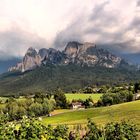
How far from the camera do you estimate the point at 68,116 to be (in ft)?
533

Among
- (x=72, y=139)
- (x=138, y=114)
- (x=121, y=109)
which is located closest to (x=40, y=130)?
(x=72, y=139)

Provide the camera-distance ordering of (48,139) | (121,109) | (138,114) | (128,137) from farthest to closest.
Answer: (121,109), (138,114), (128,137), (48,139)

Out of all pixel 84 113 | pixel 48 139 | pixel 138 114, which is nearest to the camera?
pixel 48 139

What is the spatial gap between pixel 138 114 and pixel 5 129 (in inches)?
3282

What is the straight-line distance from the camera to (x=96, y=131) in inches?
3238

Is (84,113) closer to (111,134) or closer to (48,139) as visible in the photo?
(111,134)

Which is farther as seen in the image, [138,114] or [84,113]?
[84,113]

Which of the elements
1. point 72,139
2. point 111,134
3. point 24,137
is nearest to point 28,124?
point 24,137

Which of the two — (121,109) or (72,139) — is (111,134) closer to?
(72,139)

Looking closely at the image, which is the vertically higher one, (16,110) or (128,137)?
(16,110)

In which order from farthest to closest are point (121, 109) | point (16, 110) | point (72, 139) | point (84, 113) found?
point (16, 110), point (84, 113), point (121, 109), point (72, 139)

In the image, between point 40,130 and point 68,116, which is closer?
point 40,130

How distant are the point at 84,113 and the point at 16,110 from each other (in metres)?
48.1

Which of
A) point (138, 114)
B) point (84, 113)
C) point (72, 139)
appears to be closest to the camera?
point (72, 139)
